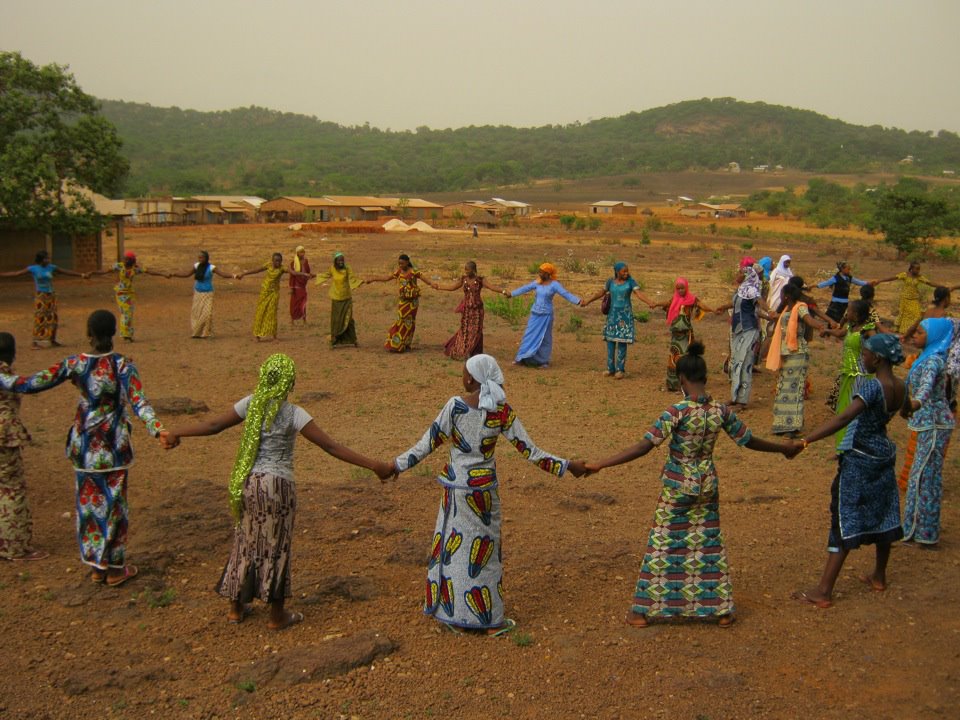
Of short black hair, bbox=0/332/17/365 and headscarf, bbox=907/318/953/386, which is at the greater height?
headscarf, bbox=907/318/953/386

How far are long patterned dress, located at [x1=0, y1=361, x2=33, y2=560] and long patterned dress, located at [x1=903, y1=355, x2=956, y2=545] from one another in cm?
621

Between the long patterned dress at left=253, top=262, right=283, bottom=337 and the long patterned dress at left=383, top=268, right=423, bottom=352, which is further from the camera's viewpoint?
the long patterned dress at left=253, top=262, right=283, bottom=337

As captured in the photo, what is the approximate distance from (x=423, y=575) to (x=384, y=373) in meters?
7.04

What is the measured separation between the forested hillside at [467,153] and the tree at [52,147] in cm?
5562

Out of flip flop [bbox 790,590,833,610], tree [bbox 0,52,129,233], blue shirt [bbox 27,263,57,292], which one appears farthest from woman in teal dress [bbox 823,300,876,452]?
tree [bbox 0,52,129,233]

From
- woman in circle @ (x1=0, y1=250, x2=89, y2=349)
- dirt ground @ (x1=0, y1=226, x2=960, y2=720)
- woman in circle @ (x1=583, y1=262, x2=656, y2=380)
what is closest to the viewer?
dirt ground @ (x1=0, y1=226, x2=960, y2=720)

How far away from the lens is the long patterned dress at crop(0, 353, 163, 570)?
18.8 feet

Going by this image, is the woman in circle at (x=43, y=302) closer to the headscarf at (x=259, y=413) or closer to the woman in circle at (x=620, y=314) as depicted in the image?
the woman in circle at (x=620, y=314)

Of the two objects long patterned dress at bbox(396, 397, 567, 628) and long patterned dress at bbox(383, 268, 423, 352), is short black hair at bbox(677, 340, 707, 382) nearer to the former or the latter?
long patterned dress at bbox(396, 397, 567, 628)

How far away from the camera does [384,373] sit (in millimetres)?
13148

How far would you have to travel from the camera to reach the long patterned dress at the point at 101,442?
18.8 feet

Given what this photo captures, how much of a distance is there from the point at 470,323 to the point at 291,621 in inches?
351

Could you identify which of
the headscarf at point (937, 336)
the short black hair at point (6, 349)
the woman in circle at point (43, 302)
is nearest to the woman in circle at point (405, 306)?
the woman in circle at point (43, 302)

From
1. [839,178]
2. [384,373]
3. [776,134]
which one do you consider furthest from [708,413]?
[776,134]
